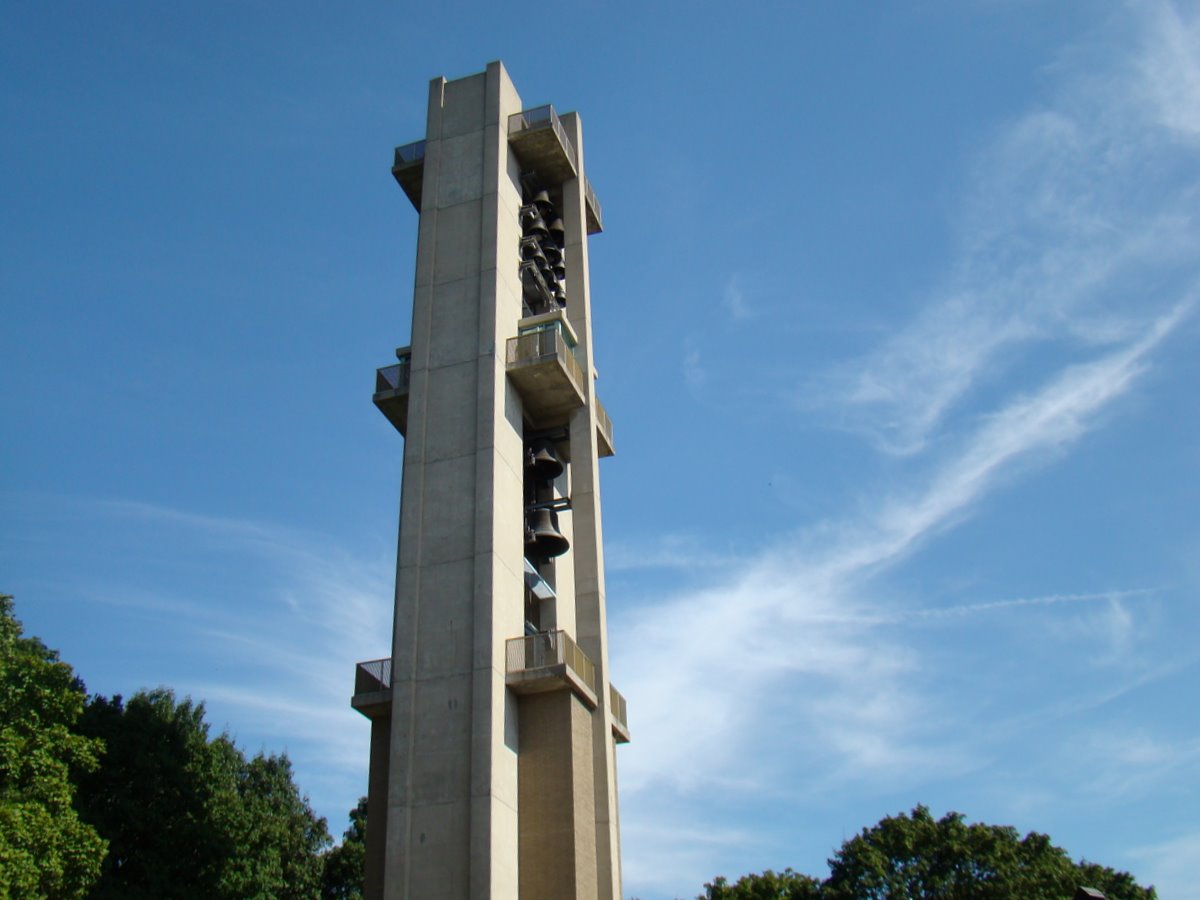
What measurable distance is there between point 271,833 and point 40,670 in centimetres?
1566

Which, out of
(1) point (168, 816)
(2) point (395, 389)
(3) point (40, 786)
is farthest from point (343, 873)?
(2) point (395, 389)

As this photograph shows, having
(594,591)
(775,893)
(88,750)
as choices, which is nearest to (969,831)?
(775,893)

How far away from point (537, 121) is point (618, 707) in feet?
56.8

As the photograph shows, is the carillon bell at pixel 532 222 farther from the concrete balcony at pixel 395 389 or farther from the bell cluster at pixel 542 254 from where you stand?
the concrete balcony at pixel 395 389

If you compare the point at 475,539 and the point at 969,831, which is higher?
the point at 475,539

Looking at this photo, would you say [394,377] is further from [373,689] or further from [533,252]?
[373,689]

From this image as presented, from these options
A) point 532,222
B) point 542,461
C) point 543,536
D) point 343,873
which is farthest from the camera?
point 343,873

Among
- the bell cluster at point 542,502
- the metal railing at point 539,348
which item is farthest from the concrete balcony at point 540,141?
the bell cluster at point 542,502

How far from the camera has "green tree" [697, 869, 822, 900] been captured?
1833 inches

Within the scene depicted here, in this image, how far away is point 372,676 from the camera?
25.0m

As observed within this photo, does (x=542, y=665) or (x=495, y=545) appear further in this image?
(x=495, y=545)

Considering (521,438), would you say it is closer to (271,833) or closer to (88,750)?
(88,750)

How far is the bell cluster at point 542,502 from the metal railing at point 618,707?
403 cm

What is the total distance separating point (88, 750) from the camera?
2730 centimetres
